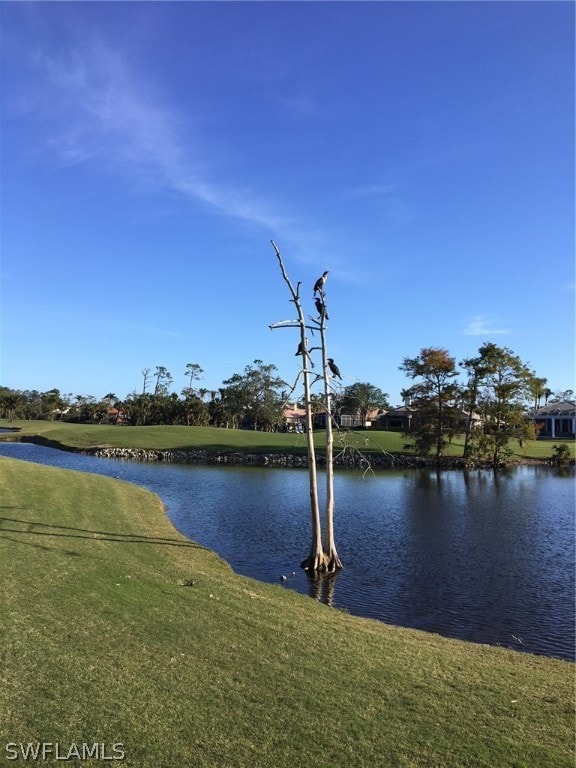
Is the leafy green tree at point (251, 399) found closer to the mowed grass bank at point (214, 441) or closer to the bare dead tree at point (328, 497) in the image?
the mowed grass bank at point (214, 441)

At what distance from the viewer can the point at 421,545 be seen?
22.3 m

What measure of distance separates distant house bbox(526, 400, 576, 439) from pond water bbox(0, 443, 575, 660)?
6815 cm

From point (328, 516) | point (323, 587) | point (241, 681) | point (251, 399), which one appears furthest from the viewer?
point (251, 399)

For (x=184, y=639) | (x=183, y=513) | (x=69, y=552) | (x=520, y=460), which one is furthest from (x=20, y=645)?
(x=520, y=460)

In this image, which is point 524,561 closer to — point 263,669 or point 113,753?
point 263,669

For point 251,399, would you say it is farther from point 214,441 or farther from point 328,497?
point 328,497

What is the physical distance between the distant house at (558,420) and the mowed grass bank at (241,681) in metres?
105

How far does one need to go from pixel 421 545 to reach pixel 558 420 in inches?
3848

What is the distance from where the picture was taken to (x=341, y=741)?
5770 millimetres

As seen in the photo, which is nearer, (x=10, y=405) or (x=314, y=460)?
(x=314, y=460)

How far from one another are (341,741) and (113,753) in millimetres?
2208

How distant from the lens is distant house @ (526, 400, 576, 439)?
10594cm

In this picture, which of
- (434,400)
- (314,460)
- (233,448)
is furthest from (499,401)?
(314,460)

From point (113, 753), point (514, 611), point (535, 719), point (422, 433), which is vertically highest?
point (422, 433)
